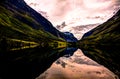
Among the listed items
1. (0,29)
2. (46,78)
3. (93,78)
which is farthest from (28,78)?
(0,29)

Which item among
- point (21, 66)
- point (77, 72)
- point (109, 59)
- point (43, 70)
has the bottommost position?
point (77, 72)

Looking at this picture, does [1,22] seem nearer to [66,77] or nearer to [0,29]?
[0,29]

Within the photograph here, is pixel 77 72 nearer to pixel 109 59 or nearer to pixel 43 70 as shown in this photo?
pixel 43 70

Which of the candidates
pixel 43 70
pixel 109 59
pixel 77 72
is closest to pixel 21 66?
pixel 43 70

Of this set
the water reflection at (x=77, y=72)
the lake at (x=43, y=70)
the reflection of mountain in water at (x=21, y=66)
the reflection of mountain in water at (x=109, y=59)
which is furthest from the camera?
the reflection of mountain in water at (x=109, y=59)

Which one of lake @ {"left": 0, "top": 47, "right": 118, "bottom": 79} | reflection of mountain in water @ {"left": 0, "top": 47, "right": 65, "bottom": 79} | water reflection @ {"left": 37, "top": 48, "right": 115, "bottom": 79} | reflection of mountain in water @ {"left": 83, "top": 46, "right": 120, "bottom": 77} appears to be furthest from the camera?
reflection of mountain in water @ {"left": 83, "top": 46, "right": 120, "bottom": 77}

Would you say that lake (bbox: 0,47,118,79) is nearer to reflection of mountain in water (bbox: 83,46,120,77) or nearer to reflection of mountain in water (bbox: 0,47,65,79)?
reflection of mountain in water (bbox: 0,47,65,79)

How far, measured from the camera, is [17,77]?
33.8 meters

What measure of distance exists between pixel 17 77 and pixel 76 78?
10.2 m

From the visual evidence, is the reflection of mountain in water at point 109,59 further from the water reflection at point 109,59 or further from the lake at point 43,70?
the lake at point 43,70

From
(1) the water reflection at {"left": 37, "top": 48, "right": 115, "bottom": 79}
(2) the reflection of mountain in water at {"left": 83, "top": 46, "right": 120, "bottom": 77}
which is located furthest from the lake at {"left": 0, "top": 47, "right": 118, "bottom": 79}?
(2) the reflection of mountain in water at {"left": 83, "top": 46, "right": 120, "bottom": 77}

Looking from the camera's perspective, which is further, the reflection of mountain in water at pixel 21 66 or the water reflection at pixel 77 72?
the water reflection at pixel 77 72

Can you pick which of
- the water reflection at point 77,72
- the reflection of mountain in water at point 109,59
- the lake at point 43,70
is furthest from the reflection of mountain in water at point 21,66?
the reflection of mountain in water at point 109,59

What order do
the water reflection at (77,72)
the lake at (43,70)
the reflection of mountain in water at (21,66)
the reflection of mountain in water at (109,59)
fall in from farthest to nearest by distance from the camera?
the reflection of mountain in water at (109,59) < the water reflection at (77,72) < the lake at (43,70) < the reflection of mountain in water at (21,66)
